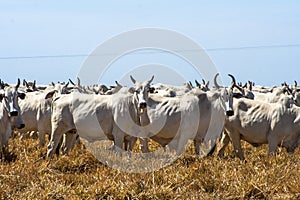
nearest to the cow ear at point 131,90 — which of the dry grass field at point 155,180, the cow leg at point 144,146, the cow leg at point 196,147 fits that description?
the cow leg at point 144,146

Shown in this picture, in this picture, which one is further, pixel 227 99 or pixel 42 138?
pixel 42 138

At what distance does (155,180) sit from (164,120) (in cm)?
449

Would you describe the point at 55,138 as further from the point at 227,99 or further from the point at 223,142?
the point at 227,99

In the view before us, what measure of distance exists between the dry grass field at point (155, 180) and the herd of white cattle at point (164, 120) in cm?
150

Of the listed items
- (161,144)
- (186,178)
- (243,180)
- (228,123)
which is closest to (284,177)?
(243,180)

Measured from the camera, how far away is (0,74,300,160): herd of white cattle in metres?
12.9

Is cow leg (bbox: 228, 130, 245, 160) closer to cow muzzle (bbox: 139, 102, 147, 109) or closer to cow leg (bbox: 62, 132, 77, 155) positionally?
cow muzzle (bbox: 139, 102, 147, 109)

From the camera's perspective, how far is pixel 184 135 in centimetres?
1380

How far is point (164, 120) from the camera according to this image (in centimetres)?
1402

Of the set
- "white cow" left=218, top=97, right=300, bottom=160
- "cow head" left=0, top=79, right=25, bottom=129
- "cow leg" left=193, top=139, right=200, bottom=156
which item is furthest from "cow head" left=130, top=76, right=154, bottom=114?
"cow head" left=0, top=79, right=25, bottom=129

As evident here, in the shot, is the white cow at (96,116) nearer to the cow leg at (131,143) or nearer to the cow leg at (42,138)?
the cow leg at (131,143)

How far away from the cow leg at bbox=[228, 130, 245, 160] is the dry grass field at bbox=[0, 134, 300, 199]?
4.83ft

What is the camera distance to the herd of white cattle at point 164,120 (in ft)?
42.2

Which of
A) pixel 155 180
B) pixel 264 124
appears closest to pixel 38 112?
pixel 264 124
